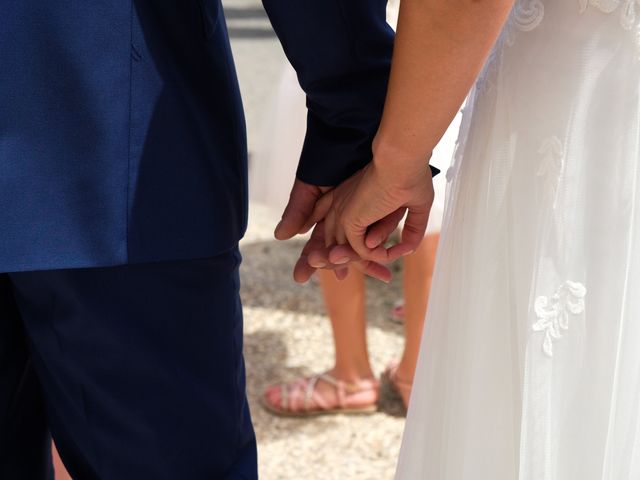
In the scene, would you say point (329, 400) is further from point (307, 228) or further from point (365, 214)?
point (365, 214)

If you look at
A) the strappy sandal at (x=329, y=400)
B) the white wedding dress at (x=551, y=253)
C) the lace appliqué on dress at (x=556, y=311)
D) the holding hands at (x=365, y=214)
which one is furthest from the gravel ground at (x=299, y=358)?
the lace appliqué on dress at (x=556, y=311)

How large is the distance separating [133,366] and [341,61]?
502 mm

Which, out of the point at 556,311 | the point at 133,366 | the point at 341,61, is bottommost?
the point at 133,366

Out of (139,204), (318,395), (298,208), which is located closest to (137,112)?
(139,204)

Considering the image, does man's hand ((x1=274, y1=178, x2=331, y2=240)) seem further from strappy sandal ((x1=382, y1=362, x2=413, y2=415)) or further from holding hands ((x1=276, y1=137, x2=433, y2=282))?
strappy sandal ((x1=382, y1=362, x2=413, y2=415))

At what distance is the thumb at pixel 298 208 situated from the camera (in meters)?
1.58

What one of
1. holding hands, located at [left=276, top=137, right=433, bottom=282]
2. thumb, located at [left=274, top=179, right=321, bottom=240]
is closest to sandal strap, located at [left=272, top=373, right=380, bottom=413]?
holding hands, located at [left=276, top=137, right=433, bottom=282]

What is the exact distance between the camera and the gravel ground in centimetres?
248

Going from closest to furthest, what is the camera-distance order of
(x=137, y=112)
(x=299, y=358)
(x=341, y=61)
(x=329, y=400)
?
(x=137, y=112), (x=341, y=61), (x=329, y=400), (x=299, y=358)

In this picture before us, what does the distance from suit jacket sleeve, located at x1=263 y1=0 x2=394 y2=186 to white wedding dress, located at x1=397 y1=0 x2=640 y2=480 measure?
14 centimetres

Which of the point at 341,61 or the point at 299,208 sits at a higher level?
the point at 341,61

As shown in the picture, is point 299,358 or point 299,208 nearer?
point 299,208

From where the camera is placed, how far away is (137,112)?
1241 millimetres

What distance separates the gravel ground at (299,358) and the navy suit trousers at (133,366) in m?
0.95
